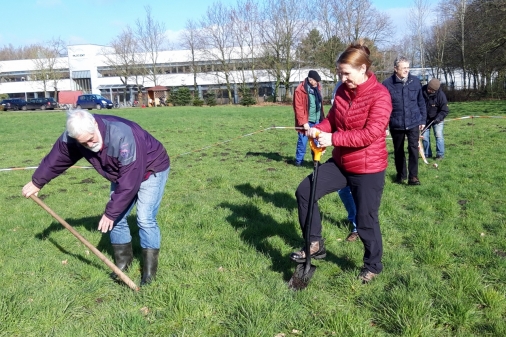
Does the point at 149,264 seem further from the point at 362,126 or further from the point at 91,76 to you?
the point at 91,76

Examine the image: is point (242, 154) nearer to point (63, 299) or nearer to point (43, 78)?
point (63, 299)

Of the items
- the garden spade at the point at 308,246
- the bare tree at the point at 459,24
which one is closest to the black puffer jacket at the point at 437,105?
the garden spade at the point at 308,246

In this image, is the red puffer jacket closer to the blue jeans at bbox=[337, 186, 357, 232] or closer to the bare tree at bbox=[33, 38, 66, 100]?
the blue jeans at bbox=[337, 186, 357, 232]

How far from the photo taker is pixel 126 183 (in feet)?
11.9

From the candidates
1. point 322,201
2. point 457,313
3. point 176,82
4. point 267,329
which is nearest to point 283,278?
point 267,329

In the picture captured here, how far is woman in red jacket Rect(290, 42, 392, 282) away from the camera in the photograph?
360 cm

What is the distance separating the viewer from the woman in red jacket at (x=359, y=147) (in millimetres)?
3602

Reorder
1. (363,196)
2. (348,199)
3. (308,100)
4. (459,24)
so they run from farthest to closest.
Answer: (459,24), (308,100), (348,199), (363,196)

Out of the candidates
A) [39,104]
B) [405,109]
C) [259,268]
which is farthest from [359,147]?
[39,104]

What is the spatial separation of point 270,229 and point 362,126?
2.23 meters

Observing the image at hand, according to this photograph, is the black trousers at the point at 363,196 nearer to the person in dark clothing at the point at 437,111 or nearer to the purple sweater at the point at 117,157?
the purple sweater at the point at 117,157

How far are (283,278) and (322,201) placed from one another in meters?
2.55

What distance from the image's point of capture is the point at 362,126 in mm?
3689

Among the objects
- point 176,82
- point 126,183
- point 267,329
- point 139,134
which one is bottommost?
point 267,329
